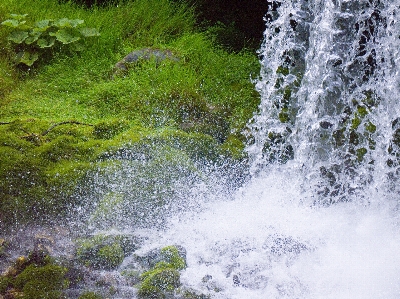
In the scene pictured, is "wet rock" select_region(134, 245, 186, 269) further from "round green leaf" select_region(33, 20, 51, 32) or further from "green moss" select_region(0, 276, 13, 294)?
"round green leaf" select_region(33, 20, 51, 32)

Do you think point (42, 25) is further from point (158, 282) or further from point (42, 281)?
point (158, 282)

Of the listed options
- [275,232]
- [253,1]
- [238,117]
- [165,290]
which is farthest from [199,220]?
[253,1]

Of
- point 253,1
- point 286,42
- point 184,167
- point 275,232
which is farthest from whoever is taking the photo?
point 253,1

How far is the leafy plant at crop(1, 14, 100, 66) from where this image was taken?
589 centimetres

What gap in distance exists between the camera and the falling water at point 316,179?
3459 mm

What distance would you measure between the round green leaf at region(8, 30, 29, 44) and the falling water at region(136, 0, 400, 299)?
263 cm

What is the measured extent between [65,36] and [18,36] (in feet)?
1.67

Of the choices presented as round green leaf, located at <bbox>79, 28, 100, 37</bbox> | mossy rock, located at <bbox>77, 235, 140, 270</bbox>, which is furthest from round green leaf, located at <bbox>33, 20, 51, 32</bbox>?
mossy rock, located at <bbox>77, 235, 140, 270</bbox>

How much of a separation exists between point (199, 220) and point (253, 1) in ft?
10.5

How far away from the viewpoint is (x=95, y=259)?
347cm

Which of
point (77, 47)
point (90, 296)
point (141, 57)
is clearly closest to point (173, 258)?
point (90, 296)

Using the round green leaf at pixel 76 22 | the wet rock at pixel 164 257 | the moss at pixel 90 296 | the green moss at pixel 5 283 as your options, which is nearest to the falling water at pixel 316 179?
the wet rock at pixel 164 257

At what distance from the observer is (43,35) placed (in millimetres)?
5996

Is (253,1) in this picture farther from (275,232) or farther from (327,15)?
(275,232)
